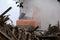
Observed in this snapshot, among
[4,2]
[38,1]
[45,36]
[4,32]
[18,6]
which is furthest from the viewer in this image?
[38,1]

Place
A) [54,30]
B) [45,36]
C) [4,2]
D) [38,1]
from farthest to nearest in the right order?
[38,1], [4,2], [54,30], [45,36]

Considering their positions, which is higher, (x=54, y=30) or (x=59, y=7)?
(x=59, y=7)

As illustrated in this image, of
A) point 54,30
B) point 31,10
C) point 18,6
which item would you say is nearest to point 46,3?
point 31,10

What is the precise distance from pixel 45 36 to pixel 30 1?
319cm

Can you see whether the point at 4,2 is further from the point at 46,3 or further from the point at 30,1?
the point at 46,3

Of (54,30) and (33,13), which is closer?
(54,30)

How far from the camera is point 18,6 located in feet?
14.9

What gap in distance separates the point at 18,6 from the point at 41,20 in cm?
85

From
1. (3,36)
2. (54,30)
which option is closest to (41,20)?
(54,30)

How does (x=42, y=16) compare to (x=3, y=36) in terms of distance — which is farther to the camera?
(x=42, y=16)

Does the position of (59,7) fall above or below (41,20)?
above

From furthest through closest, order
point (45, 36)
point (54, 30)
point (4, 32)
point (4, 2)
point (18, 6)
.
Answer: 1. point (4, 2)
2. point (18, 6)
3. point (54, 30)
4. point (45, 36)
5. point (4, 32)

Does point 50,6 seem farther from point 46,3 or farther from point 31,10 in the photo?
point 31,10

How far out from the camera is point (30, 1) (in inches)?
204
